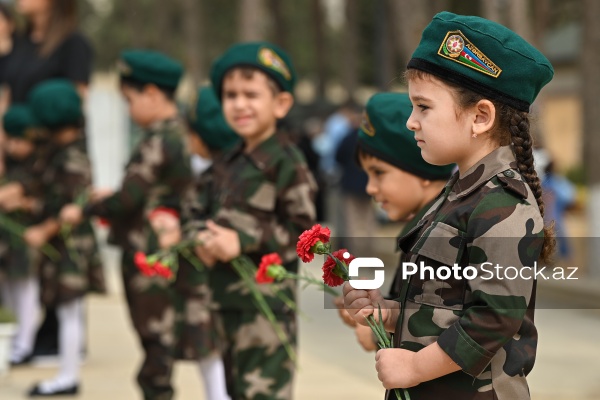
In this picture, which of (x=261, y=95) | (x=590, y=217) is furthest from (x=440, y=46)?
(x=590, y=217)

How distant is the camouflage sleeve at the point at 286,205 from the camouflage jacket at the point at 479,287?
1729mm

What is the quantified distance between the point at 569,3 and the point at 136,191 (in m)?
32.0

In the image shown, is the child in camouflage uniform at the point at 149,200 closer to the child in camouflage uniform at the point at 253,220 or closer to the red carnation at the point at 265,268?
the child in camouflage uniform at the point at 253,220

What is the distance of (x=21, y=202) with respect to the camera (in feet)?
24.8

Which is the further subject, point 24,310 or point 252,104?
point 24,310

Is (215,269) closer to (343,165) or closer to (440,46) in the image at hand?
(440,46)

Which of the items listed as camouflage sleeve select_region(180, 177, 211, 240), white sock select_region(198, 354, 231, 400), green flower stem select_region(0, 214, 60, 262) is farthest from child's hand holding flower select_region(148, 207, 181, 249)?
green flower stem select_region(0, 214, 60, 262)

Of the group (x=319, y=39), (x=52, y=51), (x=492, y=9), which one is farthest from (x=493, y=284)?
(x=319, y=39)

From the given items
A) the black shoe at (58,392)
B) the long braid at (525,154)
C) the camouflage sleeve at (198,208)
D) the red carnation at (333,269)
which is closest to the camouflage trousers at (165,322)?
the camouflage sleeve at (198,208)

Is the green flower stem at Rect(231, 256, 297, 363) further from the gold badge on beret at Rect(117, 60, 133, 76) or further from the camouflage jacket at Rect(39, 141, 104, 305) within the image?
the camouflage jacket at Rect(39, 141, 104, 305)

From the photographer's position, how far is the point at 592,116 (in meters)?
13.1

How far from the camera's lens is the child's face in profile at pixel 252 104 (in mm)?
4836

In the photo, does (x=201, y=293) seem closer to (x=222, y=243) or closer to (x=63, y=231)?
(x=222, y=243)

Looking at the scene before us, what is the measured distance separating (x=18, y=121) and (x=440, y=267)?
17.5 ft
